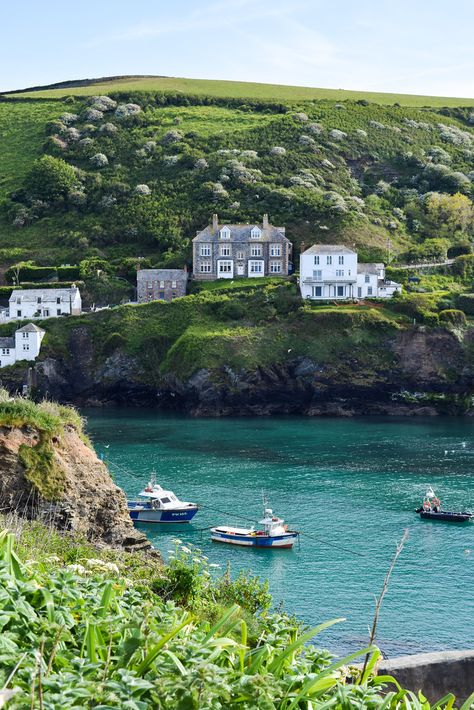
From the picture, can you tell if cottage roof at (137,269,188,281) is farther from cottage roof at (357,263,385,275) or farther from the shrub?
the shrub

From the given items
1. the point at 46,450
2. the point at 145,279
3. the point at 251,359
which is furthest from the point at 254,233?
the point at 46,450

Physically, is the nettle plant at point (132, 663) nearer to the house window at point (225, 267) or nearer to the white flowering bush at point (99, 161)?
the house window at point (225, 267)

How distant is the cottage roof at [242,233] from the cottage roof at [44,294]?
69.3 ft

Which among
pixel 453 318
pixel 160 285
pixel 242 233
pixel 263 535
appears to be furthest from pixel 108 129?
pixel 263 535

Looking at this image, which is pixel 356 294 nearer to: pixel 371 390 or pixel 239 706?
pixel 371 390

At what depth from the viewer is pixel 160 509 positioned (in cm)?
5891

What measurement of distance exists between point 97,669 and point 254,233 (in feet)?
433

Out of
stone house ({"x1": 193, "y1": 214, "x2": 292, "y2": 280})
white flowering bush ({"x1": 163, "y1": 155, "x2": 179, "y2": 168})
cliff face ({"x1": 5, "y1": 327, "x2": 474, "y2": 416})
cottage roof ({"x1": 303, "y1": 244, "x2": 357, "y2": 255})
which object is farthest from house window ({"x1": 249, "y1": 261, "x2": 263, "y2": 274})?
white flowering bush ({"x1": 163, "y1": 155, "x2": 179, "y2": 168})

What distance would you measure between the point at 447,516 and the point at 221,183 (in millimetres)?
110874

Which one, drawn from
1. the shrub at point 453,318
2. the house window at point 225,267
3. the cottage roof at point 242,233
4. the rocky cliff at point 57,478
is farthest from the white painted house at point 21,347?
the rocky cliff at point 57,478

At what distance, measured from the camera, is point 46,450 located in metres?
33.0

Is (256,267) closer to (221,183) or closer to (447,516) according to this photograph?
(221,183)

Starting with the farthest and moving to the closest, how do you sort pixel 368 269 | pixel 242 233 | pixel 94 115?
1. pixel 94 115
2. pixel 242 233
3. pixel 368 269

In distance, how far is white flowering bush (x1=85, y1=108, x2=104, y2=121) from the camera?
19525 centimetres
